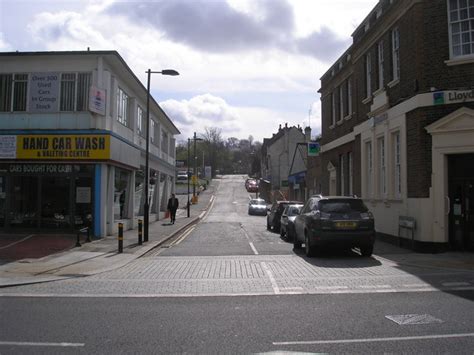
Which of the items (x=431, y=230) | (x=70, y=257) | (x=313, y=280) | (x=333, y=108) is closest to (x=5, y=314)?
(x=313, y=280)

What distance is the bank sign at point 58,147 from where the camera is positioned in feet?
64.8

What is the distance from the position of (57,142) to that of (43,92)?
2.40 meters

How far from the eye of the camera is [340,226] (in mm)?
13930

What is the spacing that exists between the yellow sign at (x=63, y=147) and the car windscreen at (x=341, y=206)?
9524 mm

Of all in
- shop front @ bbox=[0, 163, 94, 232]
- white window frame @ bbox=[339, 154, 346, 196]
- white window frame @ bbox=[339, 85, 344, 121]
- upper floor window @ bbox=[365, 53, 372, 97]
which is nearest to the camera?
shop front @ bbox=[0, 163, 94, 232]

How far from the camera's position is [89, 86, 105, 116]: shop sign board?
19.4m

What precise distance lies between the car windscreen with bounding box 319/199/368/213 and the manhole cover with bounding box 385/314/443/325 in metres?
6.96

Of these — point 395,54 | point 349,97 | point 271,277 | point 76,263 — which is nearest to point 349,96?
point 349,97

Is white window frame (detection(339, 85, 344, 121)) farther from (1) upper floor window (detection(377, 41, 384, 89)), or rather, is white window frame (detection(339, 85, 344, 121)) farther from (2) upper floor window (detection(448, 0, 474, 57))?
(2) upper floor window (detection(448, 0, 474, 57))

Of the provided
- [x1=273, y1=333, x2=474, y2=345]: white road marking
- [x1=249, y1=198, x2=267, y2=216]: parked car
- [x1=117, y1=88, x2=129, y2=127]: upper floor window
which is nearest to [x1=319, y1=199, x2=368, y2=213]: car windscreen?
[x1=273, y1=333, x2=474, y2=345]: white road marking

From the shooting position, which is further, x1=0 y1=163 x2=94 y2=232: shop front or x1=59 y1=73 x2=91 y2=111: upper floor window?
x1=59 y1=73 x2=91 y2=111: upper floor window

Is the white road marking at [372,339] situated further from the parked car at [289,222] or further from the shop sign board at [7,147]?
the shop sign board at [7,147]

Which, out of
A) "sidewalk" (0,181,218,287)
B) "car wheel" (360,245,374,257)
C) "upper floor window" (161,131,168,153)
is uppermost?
"upper floor window" (161,131,168,153)

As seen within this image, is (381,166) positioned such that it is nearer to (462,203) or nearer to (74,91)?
(462,203)
